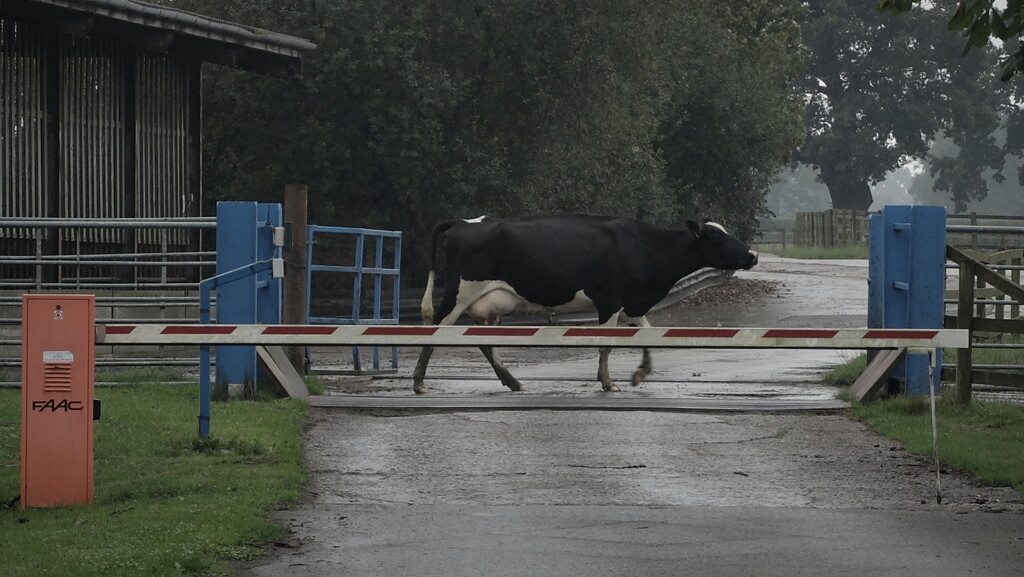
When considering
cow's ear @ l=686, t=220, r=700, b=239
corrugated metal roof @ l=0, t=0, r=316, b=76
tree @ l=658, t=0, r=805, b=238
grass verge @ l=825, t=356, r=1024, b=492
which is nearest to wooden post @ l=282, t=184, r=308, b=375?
cow's ear @ l=686, t=220, r=700, b=239

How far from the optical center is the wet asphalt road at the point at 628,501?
762cm

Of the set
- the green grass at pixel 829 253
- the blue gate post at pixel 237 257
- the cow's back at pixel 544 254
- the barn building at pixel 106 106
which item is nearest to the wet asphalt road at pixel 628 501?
the blue gate post at pixel 237 257

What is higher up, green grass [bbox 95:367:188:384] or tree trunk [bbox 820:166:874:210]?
tree trunk [bbox 820:166:874:210]

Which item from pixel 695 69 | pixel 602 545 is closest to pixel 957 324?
pixel 602 545

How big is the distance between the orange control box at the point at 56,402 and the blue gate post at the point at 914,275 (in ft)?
25.1

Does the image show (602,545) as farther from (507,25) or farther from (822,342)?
(507,25)

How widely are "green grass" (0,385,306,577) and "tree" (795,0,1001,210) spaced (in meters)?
67.5

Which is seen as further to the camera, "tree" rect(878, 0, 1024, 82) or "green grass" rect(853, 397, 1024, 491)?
"green grass" rect(853, 397, 1024, 491)

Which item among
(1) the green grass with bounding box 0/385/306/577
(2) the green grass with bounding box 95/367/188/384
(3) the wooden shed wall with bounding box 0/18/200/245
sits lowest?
(1) the green grass with bounding box 0/385/306/577

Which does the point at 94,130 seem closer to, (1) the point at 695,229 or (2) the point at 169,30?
(2) the point at 169,30

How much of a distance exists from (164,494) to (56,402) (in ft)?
2.65

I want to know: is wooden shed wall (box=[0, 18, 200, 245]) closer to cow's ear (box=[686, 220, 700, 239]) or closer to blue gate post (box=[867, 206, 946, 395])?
cow's ear (box=[686, 220, 700, 239])

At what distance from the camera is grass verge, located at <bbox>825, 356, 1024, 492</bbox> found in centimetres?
1055

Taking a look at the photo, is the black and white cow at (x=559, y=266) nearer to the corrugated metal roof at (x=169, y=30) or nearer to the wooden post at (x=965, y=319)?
the wooden post at (x=965, y=319)
